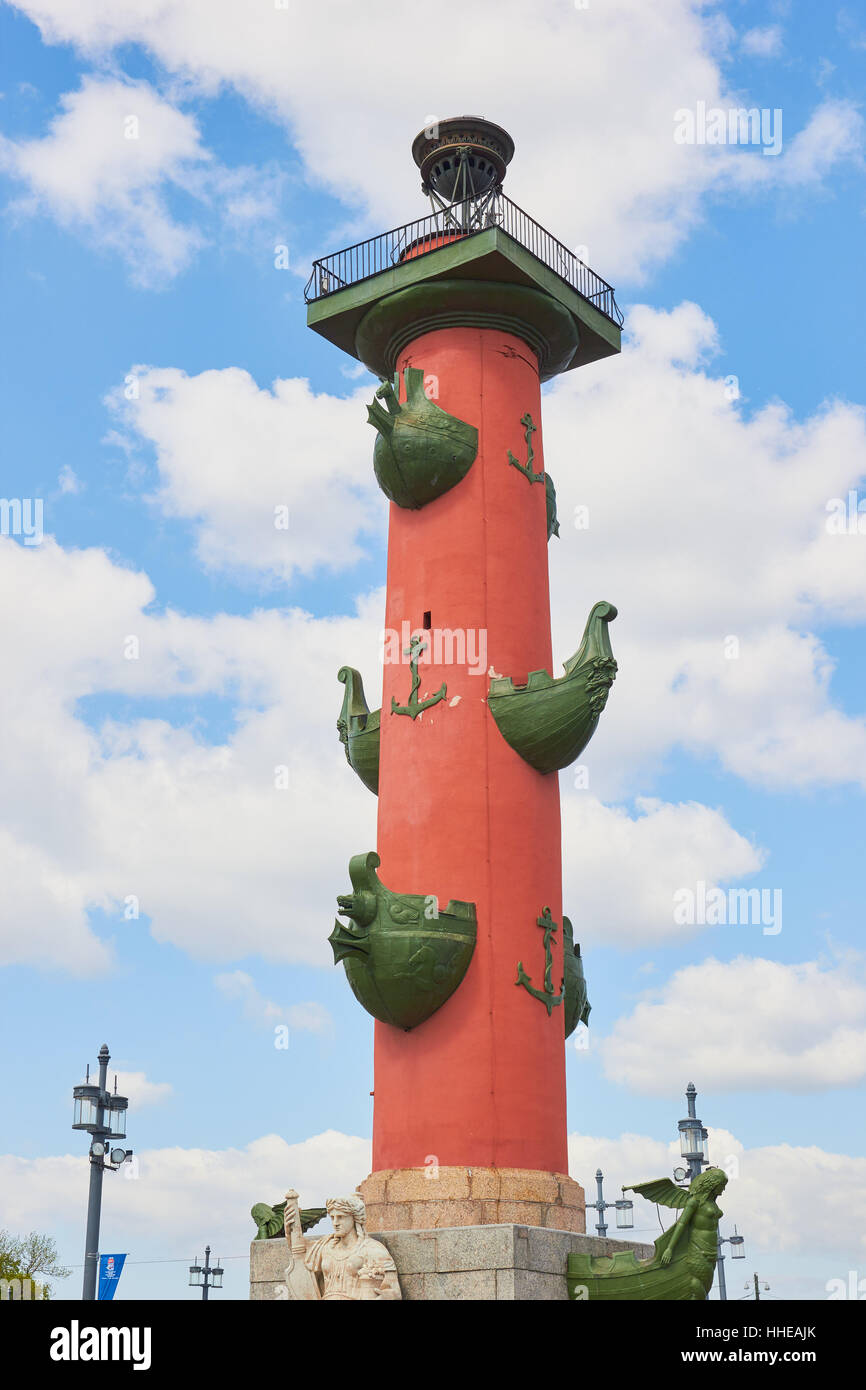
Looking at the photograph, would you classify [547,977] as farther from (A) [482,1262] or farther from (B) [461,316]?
(B) [461,316]

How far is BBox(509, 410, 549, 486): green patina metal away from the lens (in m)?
24.1

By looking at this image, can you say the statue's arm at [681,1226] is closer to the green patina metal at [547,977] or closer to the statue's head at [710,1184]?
the statue's head at [710,1184]

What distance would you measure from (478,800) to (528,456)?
571 centimetres

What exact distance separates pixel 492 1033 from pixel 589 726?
4.56 meters

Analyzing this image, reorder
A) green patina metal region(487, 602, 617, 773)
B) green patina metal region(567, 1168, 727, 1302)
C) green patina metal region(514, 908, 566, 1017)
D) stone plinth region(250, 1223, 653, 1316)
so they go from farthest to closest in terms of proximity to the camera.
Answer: green patina metal region(487, 602, 617, 773) < green patina metal region(514, 908, 566, 1017) < green patina metal region(567, 1168, 727, 1302) < stone plinth region(250, 1223, 653, 1316)

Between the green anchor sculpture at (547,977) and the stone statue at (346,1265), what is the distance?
3.77 m

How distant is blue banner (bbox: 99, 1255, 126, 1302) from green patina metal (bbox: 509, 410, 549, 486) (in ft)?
42.4

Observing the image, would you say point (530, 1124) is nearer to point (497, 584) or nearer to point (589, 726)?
point (589, 726)

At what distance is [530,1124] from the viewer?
69.2ft

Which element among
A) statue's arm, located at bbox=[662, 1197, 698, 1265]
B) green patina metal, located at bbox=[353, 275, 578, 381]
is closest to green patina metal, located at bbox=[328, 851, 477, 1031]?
statue's arm, located at bbox=[662, 1197, 698, 1265]

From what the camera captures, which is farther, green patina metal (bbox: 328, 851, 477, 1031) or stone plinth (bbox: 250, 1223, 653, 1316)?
green patina metal (bbox: 328, 851, 477, 1031)

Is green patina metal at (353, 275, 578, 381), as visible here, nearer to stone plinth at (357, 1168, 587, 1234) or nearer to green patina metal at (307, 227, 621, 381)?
green patina metal at (307, 227, 621, 381)

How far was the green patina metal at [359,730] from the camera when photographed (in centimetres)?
2459

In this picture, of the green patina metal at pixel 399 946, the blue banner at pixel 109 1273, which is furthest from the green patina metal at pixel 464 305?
the blue banner at pixel 109 1273
